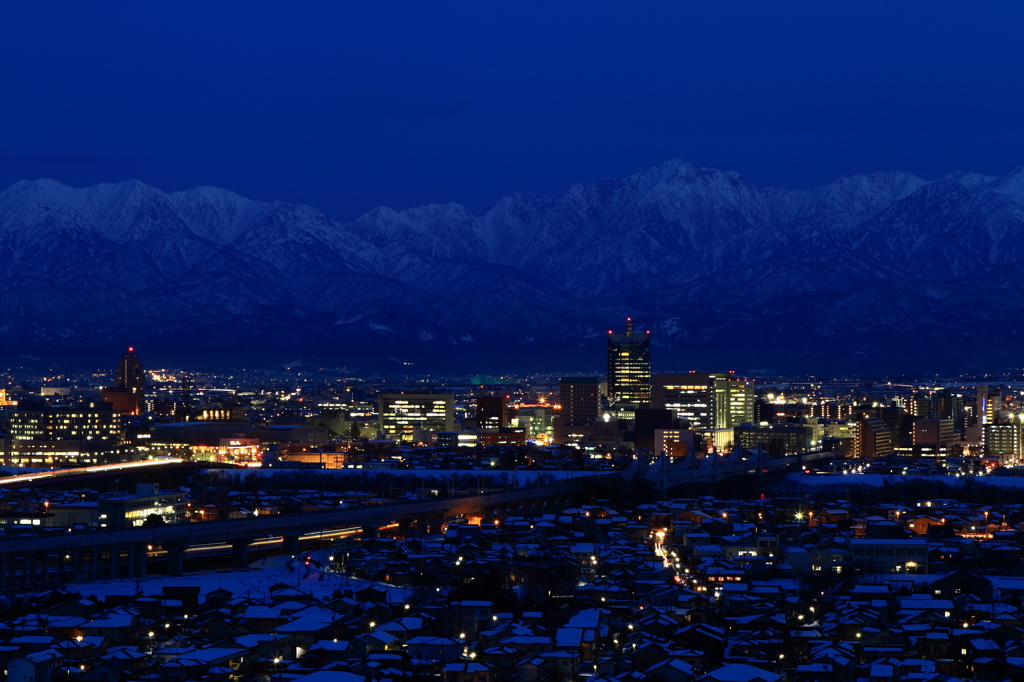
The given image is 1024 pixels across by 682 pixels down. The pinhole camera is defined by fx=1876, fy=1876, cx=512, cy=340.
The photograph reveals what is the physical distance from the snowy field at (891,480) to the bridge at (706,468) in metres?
2.70

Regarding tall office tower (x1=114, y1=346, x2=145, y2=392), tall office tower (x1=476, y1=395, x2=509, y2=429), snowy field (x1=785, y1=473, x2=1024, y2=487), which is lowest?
snowy field (x1=785, y1=473, x2=1024, y2=487)

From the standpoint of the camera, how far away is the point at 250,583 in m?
40.9

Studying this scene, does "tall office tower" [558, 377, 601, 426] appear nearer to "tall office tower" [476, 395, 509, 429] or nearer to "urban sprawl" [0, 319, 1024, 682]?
"tall office tower" [476, 395, 509, 429]

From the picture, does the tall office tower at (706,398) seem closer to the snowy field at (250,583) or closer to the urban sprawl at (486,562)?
the urban sprawl at (486,562)

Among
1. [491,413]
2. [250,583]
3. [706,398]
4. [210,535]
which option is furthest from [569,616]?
[706,398]

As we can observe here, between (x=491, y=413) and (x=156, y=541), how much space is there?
78.0 metres

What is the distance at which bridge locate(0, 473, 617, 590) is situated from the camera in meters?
42.5

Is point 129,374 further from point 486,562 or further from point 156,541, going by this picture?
point 486,562

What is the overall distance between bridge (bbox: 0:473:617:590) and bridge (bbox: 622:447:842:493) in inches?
792

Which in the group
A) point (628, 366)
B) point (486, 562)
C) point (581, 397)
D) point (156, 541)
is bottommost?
point (486, 562)

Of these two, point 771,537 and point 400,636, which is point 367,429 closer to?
point 771,537

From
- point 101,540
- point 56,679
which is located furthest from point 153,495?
point 56,679

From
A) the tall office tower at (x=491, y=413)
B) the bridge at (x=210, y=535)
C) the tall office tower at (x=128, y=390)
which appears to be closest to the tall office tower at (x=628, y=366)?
the tall office tower at (x=491, y=413)

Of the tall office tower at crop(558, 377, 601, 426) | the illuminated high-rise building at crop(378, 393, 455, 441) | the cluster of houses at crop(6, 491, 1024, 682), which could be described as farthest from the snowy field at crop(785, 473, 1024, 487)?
the tall office tower at crop(558, 377, 601, 426)
